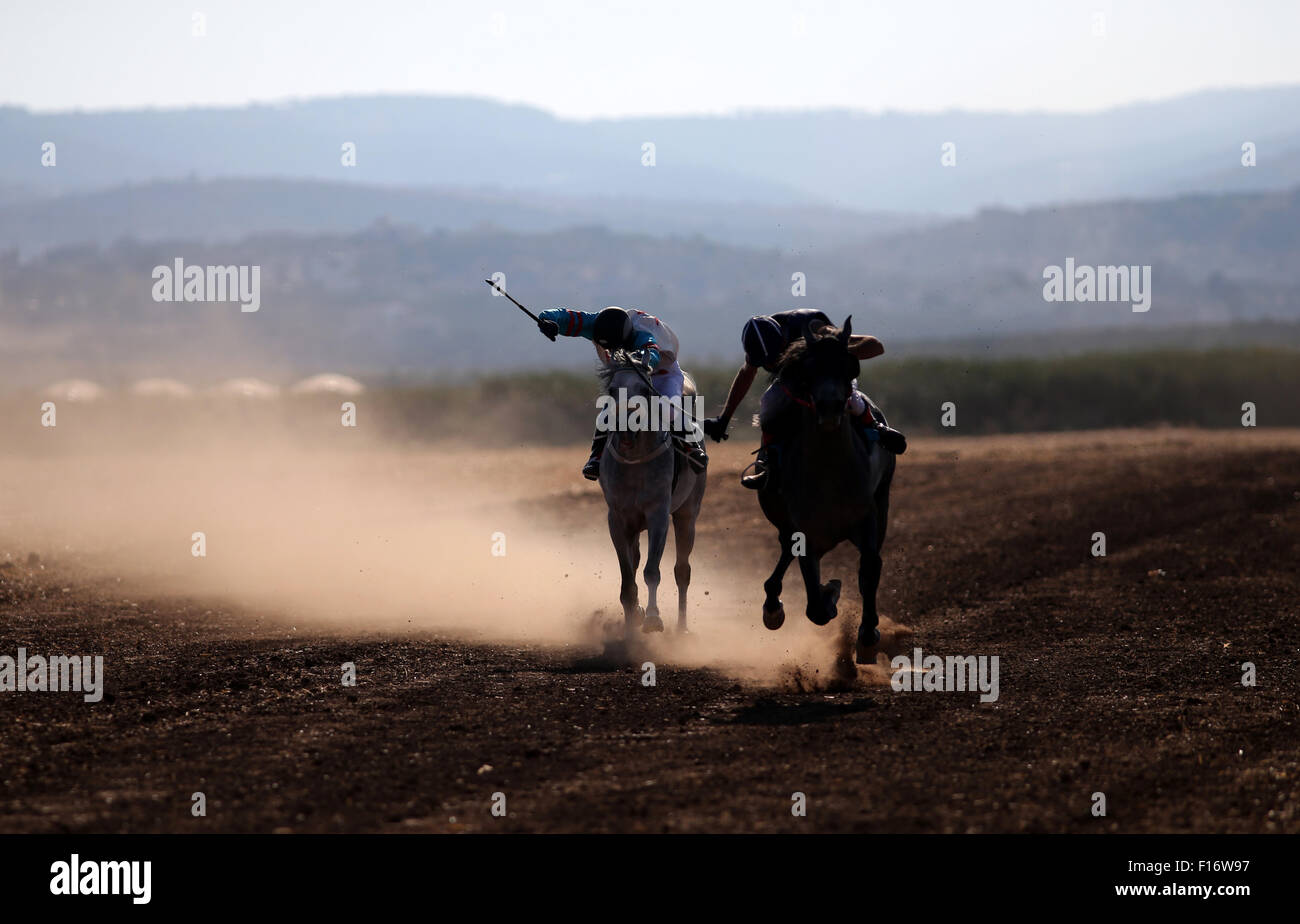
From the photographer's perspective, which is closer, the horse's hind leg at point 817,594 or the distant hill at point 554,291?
the horse's hind leg at point 817,594

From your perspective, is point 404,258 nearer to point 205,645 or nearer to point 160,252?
point 160,252

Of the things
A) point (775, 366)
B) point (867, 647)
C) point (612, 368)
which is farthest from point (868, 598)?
point (612, 368)

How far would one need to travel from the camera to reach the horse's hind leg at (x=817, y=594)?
1014 cm

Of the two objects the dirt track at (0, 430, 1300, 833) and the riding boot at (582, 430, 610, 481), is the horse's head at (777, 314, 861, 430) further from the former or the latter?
the riding boot at (582, 430, 610, 481)

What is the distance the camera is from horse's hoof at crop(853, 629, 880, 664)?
10266 mm

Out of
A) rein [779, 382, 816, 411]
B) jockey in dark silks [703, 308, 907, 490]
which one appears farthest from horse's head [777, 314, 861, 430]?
jockey in dark silks [703, 308, 907, 490]

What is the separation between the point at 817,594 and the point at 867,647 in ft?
1.74

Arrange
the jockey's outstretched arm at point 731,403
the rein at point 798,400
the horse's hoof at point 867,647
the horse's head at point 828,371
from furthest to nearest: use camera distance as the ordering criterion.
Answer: the jockey's outstretched arm at point 731,403, the horse's hoof at point 867,647, the rein at point 798,400, the horse's head at point 828,371

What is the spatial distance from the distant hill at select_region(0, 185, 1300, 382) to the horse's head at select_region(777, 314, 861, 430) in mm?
120800

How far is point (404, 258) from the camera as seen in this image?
604ft

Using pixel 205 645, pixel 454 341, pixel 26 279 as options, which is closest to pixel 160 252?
pixel 26 279

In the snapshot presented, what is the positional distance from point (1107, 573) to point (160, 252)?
7047 inches

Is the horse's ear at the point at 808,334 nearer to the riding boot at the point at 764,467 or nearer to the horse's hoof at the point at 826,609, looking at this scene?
the riding boot at the point at 764,467

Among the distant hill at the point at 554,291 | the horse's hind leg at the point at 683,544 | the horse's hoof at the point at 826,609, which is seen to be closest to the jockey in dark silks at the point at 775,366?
the horse's hoof at the point at 826,609
